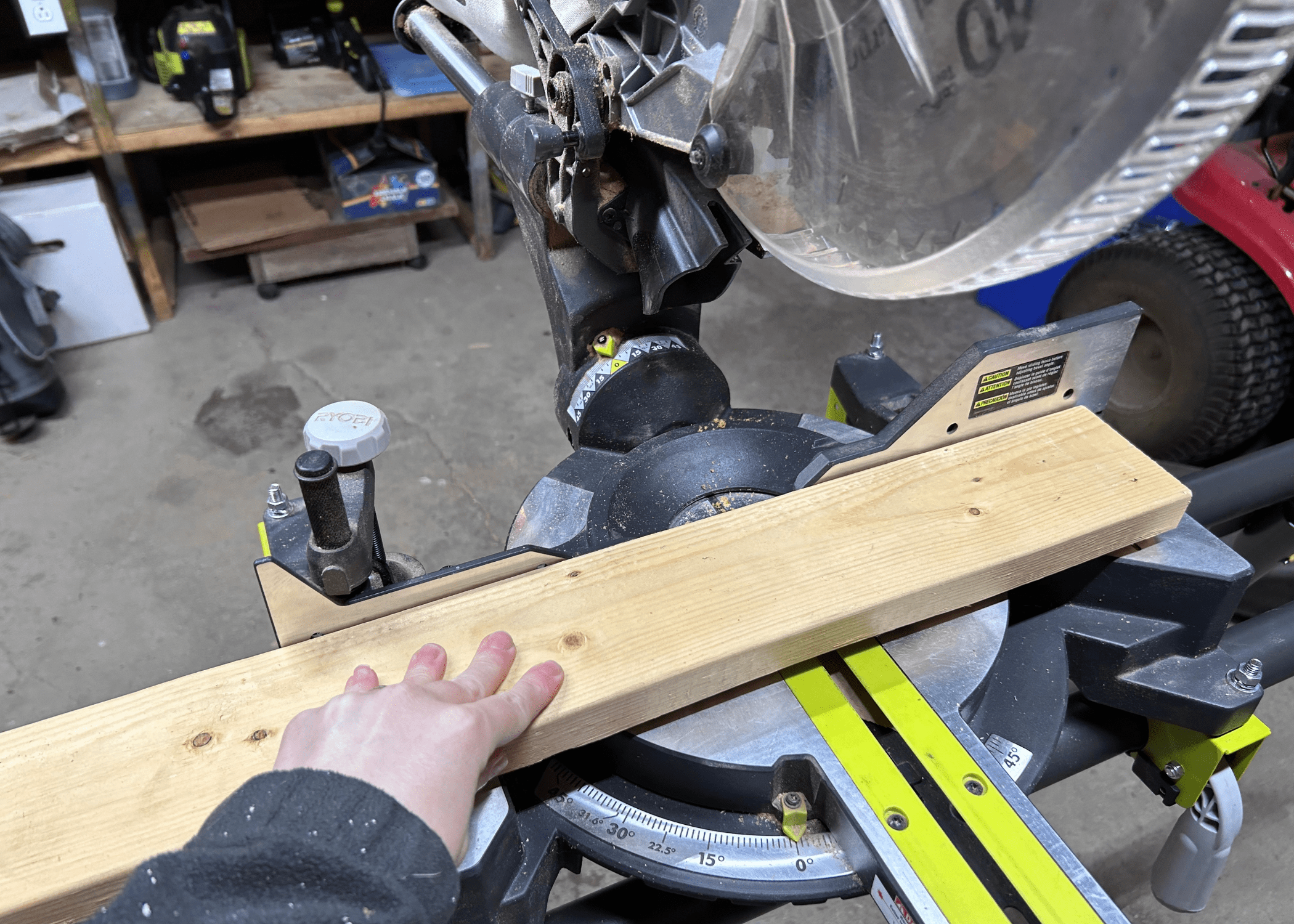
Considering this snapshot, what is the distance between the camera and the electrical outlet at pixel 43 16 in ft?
7.24

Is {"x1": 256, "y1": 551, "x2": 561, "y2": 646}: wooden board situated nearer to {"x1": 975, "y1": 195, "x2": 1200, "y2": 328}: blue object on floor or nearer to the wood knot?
the wood knot

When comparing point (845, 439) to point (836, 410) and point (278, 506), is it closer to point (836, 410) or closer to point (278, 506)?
point (836, 410)

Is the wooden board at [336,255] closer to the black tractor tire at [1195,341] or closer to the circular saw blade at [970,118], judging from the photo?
the black tractor tire at [1195,341]

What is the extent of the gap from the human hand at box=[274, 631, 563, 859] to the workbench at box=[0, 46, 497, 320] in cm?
232

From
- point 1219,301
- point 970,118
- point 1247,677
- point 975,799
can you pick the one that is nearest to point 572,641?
point 975,799

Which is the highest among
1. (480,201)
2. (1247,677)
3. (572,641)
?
(572,641)

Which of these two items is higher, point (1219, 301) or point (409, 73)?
point (409, 73)

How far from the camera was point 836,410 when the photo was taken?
1.36 metres

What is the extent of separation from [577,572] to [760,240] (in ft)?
1.12

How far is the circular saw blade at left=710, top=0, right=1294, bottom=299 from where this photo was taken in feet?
1.44

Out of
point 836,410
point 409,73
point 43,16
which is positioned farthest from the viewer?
point 409,73

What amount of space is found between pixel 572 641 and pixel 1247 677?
2.17 ft

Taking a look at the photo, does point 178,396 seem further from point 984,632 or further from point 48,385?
point 984,632

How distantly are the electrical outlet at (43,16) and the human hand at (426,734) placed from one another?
230cm
